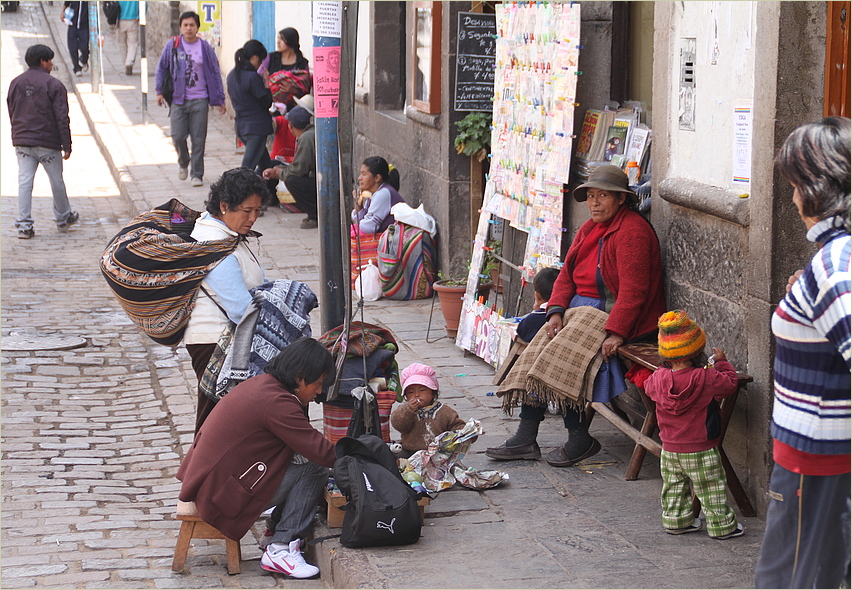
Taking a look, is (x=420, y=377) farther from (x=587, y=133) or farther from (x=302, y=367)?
(x=587, y=133)

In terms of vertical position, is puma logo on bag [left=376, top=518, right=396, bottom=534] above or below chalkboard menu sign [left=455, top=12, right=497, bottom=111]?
below

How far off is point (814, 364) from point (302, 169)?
347 inches

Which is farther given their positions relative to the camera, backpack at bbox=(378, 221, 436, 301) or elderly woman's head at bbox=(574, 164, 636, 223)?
backpack at bbox=(378, 221, 436, 301)

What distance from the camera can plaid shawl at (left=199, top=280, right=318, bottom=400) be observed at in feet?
16.4

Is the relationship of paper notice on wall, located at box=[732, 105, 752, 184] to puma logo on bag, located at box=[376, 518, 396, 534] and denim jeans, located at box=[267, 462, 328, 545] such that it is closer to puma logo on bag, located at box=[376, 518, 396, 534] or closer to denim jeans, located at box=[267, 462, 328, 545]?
puma logo on bag, located at box=[376, 518, 396, 534]

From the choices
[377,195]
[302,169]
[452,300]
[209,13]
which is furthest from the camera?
[209,13]

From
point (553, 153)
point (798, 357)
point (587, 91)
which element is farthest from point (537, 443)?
point (798, 357)

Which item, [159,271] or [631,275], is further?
[631,275]

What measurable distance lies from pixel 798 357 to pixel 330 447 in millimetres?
2196

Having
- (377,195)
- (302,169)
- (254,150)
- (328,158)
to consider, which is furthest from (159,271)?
(254,150)

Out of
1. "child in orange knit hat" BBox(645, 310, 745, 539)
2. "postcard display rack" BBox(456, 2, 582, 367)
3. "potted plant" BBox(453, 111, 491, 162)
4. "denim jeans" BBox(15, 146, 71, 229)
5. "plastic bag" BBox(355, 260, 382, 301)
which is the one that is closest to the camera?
"child in orange knit hat" BBox(645, 310, 745, 539)

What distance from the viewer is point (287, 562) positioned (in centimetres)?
464

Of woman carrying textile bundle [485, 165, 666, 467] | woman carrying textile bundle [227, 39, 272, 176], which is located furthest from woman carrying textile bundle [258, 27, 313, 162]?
woman carrying textile bundle [485, 165, 666, 467]

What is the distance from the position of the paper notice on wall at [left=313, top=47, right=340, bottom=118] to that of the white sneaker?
2138 millimetres
